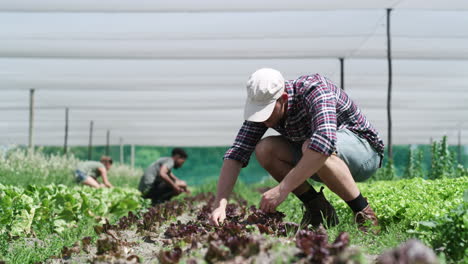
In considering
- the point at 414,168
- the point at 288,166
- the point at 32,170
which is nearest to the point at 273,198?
the point at 288,166

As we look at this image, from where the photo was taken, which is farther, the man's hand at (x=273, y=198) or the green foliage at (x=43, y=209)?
the green foliage at (x=43, y=209)

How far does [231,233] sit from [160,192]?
689cm

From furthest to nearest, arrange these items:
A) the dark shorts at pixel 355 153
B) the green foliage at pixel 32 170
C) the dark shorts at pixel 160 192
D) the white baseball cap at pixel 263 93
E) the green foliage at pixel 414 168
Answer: the dark shorts at pixel 160 192, the green foliage at pixel 414 168, the green foliage at pixel 32 170, the dark shorts at pixel 355 153, the white baseball cap at pixel 263 93

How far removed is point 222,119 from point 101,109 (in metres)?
4.44

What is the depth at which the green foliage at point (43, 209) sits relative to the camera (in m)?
4.21

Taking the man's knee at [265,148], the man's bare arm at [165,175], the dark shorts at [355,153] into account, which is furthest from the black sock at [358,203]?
the man's bare arm at [165,175]

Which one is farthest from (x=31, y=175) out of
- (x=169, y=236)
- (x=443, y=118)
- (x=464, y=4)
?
(x=443, y=118)

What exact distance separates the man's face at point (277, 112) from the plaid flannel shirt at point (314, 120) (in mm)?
89

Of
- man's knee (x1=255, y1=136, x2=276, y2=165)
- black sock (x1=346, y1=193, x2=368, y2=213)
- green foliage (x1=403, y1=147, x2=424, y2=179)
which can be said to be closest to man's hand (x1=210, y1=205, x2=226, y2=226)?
man's knee (x1=255, y1=136, x2=276, y2=165)

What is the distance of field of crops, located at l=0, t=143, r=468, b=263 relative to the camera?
221 cm

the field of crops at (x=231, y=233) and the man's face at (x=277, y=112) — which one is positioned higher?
the man's face at (x=277, y=112)

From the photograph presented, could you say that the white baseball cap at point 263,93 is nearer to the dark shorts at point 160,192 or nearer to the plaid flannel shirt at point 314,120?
the plaid flannel shirt at point 314,120

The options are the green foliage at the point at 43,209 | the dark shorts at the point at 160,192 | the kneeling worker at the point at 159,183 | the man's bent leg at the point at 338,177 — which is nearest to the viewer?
the man's bent leg at the point at 338,177

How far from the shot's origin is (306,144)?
10.3ft
